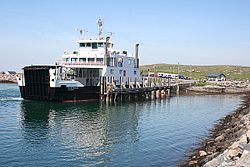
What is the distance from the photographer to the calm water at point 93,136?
19422 mm

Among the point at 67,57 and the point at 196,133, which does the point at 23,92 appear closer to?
the point at 67,57

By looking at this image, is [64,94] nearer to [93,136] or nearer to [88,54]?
[88,54]

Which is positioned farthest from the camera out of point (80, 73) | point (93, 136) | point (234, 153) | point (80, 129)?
point (80, 73)

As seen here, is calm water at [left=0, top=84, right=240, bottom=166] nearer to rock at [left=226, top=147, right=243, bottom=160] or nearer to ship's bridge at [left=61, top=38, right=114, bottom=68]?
rock at [left=226, top=147, right=243, bottom=160]

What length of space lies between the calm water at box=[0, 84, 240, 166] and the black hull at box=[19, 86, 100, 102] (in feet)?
11.9

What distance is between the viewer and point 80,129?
28234 millimetres

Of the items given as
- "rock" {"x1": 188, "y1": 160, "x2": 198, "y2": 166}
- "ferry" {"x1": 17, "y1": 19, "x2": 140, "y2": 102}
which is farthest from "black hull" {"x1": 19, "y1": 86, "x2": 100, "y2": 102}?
"rock" {"x1": 188, "y1": 160, "x2": 198, "y2": 166}

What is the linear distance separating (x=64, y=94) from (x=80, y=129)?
1818 cm

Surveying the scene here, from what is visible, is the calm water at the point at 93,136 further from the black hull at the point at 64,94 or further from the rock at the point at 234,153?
the rock at the point at 234,153

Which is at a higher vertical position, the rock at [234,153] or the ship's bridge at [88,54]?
the ship's bridge at [88,54]

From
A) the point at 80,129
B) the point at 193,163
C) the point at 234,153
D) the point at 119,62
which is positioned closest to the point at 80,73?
the point at 119,62

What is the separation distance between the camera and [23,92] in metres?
48.1

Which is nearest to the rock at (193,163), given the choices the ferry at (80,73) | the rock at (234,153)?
the rock at (234,153)

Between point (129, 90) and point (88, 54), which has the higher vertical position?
point (88, 54)
